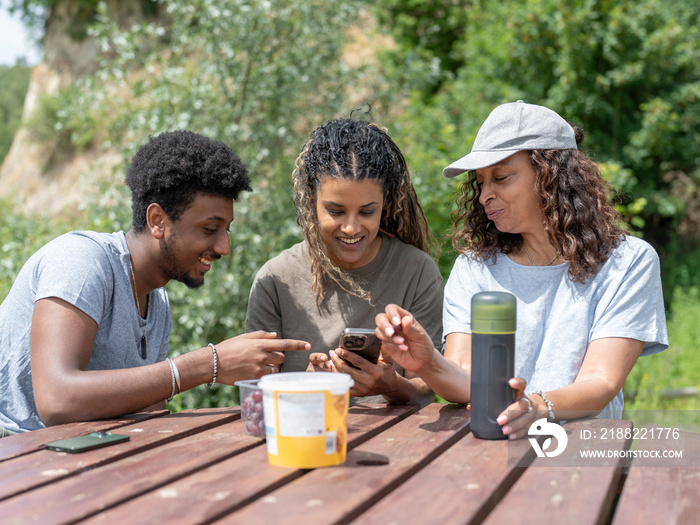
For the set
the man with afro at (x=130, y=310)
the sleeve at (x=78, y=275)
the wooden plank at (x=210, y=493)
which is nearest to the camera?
the wooden plank at (x=210, y=493)

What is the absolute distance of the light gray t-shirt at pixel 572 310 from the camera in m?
2.21

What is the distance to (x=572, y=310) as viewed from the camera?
7.51ft

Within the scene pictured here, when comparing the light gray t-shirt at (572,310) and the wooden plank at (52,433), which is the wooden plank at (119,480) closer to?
the wooden plank at (52,433)

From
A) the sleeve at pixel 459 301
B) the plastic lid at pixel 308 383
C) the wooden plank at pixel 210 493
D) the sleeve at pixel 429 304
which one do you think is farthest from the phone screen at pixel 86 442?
the sleeve at pixel 429 304

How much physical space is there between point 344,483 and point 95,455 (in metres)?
0.63

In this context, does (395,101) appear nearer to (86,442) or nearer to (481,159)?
(481,159)

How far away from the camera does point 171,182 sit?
2.48m

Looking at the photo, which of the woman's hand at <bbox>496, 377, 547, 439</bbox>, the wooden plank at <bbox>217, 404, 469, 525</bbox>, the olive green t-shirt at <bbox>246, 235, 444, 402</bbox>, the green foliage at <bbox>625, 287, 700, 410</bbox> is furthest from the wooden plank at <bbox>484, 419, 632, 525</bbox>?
the green foliage at <bbox>625, 287, 700, 410</bbox>

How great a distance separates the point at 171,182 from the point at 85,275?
1.65ft

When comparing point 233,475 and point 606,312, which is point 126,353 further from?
point 606,312

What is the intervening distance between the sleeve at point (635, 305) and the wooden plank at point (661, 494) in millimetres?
→ 531

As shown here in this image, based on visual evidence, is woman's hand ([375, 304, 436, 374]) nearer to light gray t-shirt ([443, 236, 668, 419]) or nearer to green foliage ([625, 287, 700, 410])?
light gray t-shirt ([443, 236, 668, 419])

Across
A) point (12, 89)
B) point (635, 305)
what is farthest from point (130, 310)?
point (12, 89)

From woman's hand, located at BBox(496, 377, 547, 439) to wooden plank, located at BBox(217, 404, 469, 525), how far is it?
152 mm
